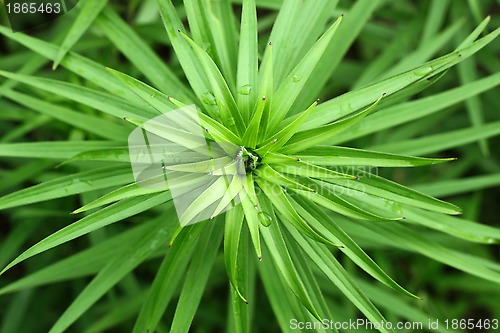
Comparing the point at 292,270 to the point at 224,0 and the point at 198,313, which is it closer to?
the point at 224,0

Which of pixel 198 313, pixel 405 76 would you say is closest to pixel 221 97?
pixel 405 76

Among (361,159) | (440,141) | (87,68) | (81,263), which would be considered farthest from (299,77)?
(81,263)

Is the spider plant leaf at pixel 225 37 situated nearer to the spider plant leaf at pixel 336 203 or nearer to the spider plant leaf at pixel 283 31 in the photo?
the spider plant leaf at pixel 283 31

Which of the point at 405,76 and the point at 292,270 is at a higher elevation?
the point at 405,76

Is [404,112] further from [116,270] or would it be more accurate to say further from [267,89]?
[116,270]

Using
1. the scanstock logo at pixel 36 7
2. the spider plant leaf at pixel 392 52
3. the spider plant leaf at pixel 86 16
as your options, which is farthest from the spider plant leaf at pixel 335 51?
the scanstock logo at pixel 36 7

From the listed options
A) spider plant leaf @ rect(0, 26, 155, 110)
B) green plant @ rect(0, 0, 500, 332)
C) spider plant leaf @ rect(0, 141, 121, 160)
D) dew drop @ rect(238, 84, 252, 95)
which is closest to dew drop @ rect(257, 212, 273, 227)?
green plant @ rect(0, 0, 500, 332)

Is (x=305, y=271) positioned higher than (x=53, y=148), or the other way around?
(x=53, y=148)
